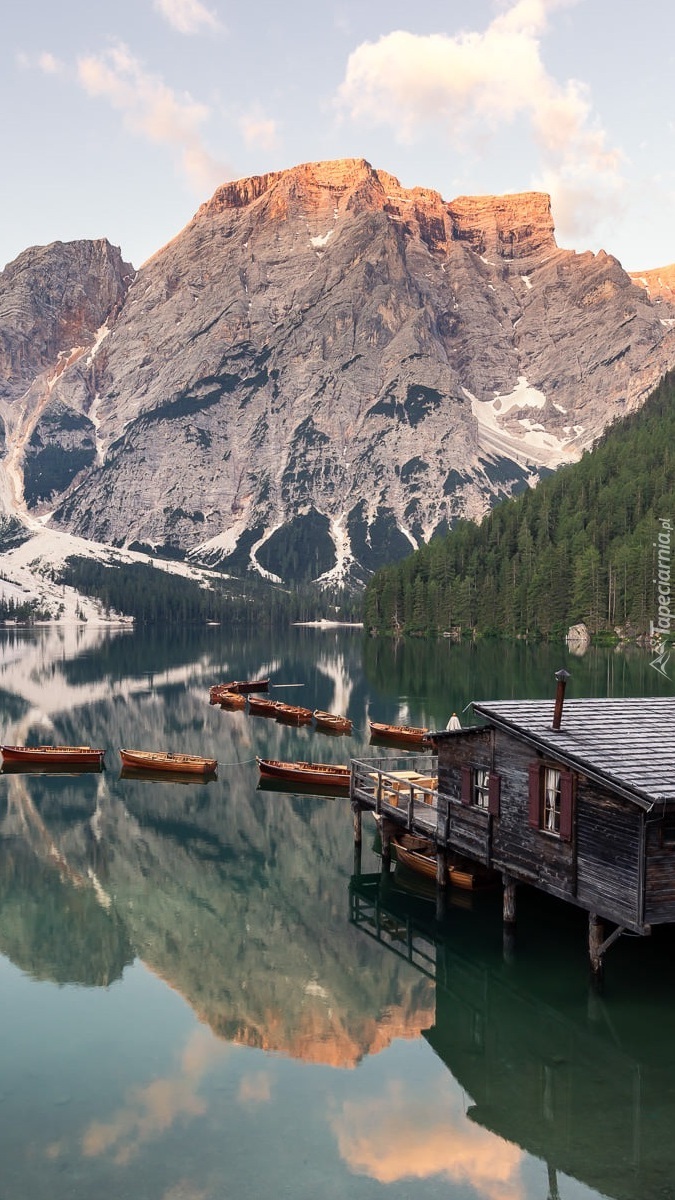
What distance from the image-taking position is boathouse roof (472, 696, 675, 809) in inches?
1139

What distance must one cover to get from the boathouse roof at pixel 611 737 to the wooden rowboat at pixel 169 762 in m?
40.7

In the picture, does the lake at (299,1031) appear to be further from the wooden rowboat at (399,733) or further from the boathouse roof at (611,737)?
the wooden rowboat at (399,733)

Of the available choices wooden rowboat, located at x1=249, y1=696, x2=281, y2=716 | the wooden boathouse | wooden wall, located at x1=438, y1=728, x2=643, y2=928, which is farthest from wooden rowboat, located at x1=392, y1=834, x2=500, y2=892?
wooden rowboat, located at x1=249, y1=696, x2=281, y2=716

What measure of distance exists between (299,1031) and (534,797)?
1130 cm

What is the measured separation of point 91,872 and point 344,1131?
87.1ft

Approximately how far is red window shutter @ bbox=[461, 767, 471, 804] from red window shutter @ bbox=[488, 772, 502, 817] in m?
1.88

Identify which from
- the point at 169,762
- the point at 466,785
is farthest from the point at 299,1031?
the point at 169,762

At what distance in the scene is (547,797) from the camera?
3331cm

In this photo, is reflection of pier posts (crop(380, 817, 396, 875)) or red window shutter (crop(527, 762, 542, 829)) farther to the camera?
reflection of pier posts (crop(380, 817, 396, 875))

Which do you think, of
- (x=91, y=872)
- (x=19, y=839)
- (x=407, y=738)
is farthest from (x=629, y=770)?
(x=407, y=738)

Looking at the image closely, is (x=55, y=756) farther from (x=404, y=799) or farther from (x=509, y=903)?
(x=509, y=903)

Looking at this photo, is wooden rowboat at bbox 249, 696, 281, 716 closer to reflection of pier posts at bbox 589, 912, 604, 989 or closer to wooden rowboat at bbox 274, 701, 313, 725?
wooden rowboat at bbox 274, 701, 313, 725

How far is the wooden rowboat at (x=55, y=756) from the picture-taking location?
77688 millimetres

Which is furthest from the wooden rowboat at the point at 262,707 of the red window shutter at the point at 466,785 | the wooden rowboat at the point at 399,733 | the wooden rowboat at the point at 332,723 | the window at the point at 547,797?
the window at the point at 547,797
